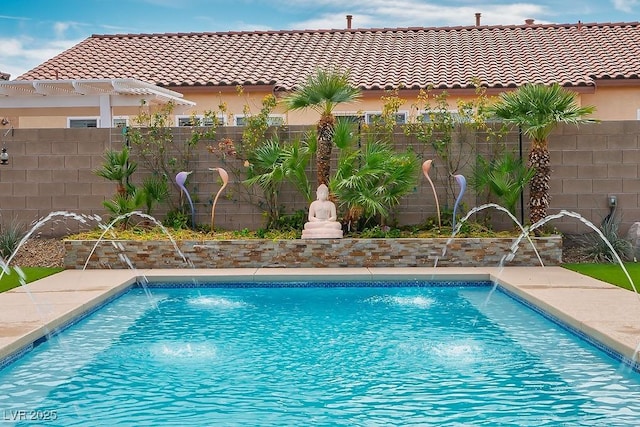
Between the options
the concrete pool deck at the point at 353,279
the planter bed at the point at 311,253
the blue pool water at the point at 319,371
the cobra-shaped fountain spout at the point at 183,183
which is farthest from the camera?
the cobra-shaped fountain spout at the point at 183,183

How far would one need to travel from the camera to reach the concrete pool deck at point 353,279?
6.68 m

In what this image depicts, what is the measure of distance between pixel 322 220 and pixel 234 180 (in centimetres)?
224

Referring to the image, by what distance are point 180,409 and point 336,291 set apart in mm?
5663

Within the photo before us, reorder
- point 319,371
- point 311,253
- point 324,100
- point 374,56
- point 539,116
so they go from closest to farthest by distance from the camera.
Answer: point 319,371
point 311,253
point 539,116
point 324,100
point 374,56

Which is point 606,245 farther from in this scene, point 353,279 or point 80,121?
point 80,121

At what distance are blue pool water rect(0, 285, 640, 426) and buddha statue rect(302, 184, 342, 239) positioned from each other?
9.84ft

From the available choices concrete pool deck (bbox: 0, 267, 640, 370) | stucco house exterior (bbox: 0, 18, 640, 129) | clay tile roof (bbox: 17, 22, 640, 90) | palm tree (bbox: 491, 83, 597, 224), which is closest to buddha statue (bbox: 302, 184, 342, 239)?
concrete pool deck (bbox: 0, 267, 640, 370)

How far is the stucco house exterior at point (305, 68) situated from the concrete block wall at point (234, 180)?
3.80 feet

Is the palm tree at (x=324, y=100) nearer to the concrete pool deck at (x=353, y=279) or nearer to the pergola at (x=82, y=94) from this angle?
the concrete pool deck at (x=353, y=279)

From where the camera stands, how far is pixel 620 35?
21.4 metres

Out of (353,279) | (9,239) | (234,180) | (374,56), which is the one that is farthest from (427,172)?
(374,56)

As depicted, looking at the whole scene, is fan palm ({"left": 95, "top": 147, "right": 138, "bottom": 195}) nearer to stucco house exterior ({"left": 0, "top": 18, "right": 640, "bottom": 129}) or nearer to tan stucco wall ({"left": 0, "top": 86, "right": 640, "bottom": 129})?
stucco house exterior ({"left": 0, "top": 18, "right": 640, "bottom": 129})

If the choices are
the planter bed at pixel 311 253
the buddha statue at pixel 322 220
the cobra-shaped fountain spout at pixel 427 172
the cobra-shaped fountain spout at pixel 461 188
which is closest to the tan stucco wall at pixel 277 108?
the cobra-shaped fountain spout at pixel 427 172

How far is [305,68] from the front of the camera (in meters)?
19.5
